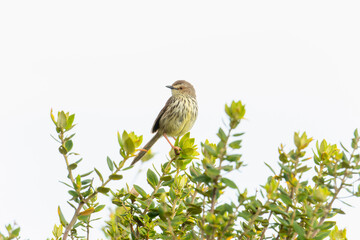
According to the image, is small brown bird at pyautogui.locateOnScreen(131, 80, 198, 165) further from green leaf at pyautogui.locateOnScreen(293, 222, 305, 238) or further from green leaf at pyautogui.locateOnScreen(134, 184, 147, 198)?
green leaf at pyautogui.locateOnScreen(293, 222, 305, 238)

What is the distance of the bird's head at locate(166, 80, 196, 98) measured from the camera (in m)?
9.47

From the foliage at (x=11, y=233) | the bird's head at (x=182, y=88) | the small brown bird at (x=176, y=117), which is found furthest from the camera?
the bird's head at (x=182, y=88)

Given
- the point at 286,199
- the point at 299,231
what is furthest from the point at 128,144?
the point at 299,231

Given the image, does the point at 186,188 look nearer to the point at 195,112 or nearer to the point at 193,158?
the point at 193,158

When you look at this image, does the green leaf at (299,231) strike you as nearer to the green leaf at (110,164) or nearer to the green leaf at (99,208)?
the green leaf at (110,164)

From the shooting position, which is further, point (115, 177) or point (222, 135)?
point (115, 177)

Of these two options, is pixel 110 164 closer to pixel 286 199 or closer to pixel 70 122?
pixel 70 122

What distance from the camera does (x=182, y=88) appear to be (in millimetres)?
9633

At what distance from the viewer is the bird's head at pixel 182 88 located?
9471 mm

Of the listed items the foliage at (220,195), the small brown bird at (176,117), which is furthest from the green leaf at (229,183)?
the small brown bird at (176,117)

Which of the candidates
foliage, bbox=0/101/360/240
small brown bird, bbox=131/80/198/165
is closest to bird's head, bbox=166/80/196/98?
small brown bird, bbox=131/80/198/165

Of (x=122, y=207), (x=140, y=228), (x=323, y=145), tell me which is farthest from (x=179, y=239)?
(x=323, y=145)

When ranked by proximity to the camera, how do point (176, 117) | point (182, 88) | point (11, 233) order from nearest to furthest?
point (11, 233), point (176, 117), point (182, 88)

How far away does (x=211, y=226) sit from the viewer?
9.52 ft
